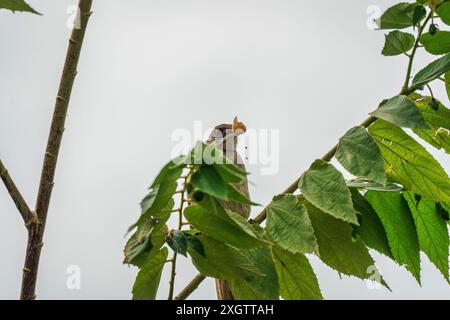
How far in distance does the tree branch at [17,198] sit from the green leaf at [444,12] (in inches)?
52.1

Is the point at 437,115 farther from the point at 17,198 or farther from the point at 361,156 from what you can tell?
the point at 17,198

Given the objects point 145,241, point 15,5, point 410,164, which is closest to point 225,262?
point 145,241

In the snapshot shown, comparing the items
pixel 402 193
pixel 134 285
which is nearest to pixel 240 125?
pixel 402 193

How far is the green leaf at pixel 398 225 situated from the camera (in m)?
2.40

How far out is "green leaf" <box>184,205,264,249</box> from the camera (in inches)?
76.2

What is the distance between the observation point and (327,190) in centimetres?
209

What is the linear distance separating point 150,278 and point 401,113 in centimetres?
81

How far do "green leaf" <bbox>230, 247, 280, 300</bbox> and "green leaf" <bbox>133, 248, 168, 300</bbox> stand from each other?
201mm

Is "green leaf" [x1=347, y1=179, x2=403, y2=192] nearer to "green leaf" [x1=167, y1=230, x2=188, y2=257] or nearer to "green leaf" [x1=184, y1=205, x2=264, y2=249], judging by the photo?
"green leaf" [x1=184, y1=205, x2=264, y2=249]

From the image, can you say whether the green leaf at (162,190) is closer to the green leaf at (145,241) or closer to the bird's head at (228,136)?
the green leaf at (145,241)

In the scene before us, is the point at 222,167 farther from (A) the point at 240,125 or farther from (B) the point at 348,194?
(A) the point at 240,125

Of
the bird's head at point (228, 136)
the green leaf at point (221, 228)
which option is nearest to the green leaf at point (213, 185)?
the green leaf at point (221, 228)
